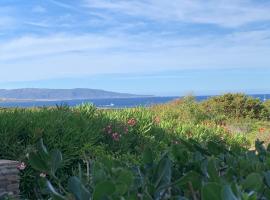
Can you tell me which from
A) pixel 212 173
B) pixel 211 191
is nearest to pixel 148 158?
pixel 212 173

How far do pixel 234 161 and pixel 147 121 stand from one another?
11.5m

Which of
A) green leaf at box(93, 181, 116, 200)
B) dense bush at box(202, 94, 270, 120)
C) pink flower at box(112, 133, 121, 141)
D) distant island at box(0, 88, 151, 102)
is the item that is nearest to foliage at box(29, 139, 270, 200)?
green leaf at box(93, 181, 116, 200)

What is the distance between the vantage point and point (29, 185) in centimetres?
837

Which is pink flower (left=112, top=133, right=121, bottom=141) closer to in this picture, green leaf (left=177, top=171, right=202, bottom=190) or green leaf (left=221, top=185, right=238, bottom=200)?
green leaf (left=177, top=171, right=202, bottom=190)

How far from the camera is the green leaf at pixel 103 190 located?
1.65 m

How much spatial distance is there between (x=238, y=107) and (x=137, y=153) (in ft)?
51.3

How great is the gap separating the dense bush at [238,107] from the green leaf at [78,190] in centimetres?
2312

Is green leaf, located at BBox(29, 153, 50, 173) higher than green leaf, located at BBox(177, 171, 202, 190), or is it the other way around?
green leaf, located at BBox(29, 153, 50, 173)

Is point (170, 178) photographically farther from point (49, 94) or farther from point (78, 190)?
point (49, 94)

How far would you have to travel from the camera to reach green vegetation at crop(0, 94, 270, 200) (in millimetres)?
1871

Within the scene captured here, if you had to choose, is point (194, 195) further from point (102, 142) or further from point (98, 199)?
point (102, 142)

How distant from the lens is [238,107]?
25297 millimetres

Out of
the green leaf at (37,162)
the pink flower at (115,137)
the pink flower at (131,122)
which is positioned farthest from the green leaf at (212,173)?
the pink flower at (131,122)

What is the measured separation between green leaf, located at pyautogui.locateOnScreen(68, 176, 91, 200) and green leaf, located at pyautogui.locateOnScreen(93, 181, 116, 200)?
0.11 m
